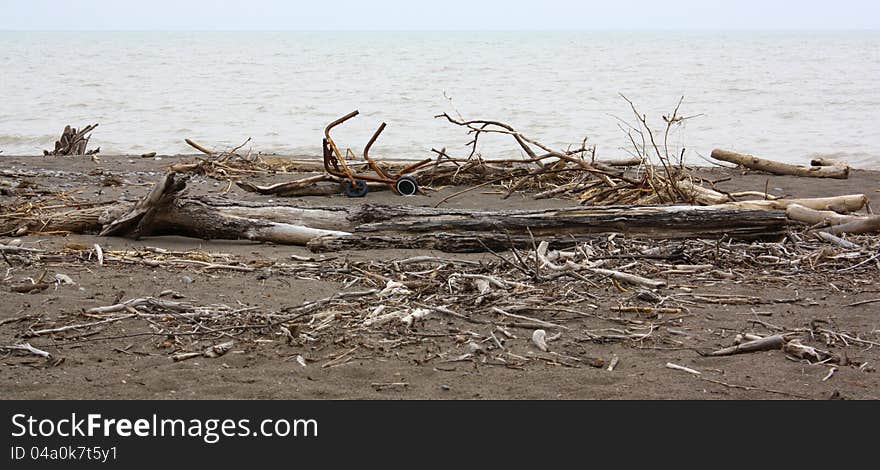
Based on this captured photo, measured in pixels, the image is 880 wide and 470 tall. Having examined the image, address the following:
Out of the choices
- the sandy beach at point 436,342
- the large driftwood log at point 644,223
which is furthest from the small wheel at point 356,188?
the sandy beach at point 436,342

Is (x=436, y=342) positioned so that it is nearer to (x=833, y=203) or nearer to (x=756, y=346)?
(x=756, y=346)

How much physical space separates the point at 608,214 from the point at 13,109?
73.1 ft

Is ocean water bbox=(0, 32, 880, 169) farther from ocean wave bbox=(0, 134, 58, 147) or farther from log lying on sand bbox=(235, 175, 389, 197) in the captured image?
log lying on sand bbox=(235, 175, 389, 197)

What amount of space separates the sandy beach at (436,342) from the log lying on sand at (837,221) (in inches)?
17.0

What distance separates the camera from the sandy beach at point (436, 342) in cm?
352

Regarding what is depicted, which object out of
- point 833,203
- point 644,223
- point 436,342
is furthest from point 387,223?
point 833,203

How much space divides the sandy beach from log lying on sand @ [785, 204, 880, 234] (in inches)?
17.0

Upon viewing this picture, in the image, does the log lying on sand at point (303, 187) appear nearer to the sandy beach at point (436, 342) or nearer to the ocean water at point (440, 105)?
the sandy beach at point (436, 342)

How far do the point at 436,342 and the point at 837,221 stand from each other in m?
3.44

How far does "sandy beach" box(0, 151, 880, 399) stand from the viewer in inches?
139

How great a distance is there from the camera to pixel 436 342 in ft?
13.3

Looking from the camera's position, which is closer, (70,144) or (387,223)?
(387,223)

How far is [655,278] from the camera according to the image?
493cm
